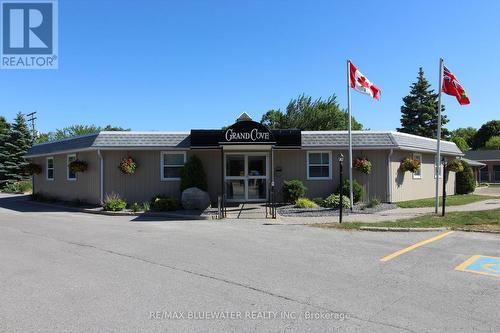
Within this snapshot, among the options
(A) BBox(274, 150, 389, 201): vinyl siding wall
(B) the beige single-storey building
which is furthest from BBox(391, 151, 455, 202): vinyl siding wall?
(A) BBox(274, 150, 389, 201): vinyl siding wall

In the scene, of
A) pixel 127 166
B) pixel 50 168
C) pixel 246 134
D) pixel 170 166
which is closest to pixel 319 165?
pixel 246 134

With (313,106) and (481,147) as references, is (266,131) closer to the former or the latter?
(313,106)

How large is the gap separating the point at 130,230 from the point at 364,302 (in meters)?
8.75

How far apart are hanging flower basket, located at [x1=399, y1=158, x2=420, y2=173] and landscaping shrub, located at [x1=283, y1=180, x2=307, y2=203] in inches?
206

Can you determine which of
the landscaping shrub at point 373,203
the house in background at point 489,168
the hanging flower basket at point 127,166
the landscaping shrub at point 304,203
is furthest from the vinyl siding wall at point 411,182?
the house in background at point 489,168

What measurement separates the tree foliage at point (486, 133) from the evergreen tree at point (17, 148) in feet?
268

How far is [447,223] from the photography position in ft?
43.8

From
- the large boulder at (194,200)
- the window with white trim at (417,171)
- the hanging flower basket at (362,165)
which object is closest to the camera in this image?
the large boulder at (194,200)

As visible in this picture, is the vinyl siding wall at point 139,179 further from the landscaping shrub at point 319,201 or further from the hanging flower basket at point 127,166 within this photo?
the landscaping shrub at point 319,201

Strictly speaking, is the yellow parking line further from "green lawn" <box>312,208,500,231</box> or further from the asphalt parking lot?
Result: "green lawn" <box>312,208,500,231</box>

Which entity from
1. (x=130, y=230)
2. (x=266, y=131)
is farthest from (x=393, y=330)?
(x=266, y=131)

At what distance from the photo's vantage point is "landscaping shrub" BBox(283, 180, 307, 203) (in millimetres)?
18719

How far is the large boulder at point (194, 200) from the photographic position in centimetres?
1728

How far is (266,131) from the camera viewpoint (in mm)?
16859
